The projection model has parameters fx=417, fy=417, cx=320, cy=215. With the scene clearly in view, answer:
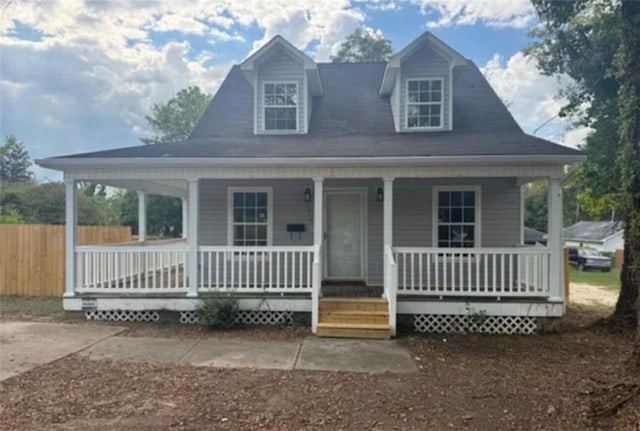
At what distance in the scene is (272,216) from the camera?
9.72 meters

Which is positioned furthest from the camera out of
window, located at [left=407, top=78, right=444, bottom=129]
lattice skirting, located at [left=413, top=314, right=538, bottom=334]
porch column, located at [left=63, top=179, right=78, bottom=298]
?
window, located at [left=407, top=78, right=444, bottom=129]

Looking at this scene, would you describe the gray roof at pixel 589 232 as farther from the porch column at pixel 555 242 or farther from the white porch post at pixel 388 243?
the white porch post at pixel 388 243

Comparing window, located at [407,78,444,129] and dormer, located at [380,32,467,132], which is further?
window, located at [407,78,444,129]

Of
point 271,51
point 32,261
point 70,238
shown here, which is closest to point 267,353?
point 70,238

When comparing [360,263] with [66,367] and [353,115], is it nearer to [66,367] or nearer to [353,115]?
[353,115]

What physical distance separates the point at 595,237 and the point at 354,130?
34.4m

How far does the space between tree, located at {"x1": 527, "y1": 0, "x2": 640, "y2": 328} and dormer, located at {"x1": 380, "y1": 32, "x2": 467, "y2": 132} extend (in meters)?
2.36

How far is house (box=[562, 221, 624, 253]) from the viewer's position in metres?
34.3

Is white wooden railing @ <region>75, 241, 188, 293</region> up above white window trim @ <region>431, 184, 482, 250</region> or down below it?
below

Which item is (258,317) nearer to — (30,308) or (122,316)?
(122,316)

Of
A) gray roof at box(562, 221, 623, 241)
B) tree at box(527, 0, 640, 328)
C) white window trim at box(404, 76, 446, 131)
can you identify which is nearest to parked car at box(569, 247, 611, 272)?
gray roof at box(562, 221, 623, 241)

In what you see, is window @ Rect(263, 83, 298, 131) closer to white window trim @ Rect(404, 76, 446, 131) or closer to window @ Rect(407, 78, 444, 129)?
white window trim @ Rect(404, 76, 446, 131)

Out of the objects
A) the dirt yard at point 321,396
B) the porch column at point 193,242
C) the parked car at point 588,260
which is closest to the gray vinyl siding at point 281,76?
→ the porch column at point 193,242

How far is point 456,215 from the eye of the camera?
9.48 metres
